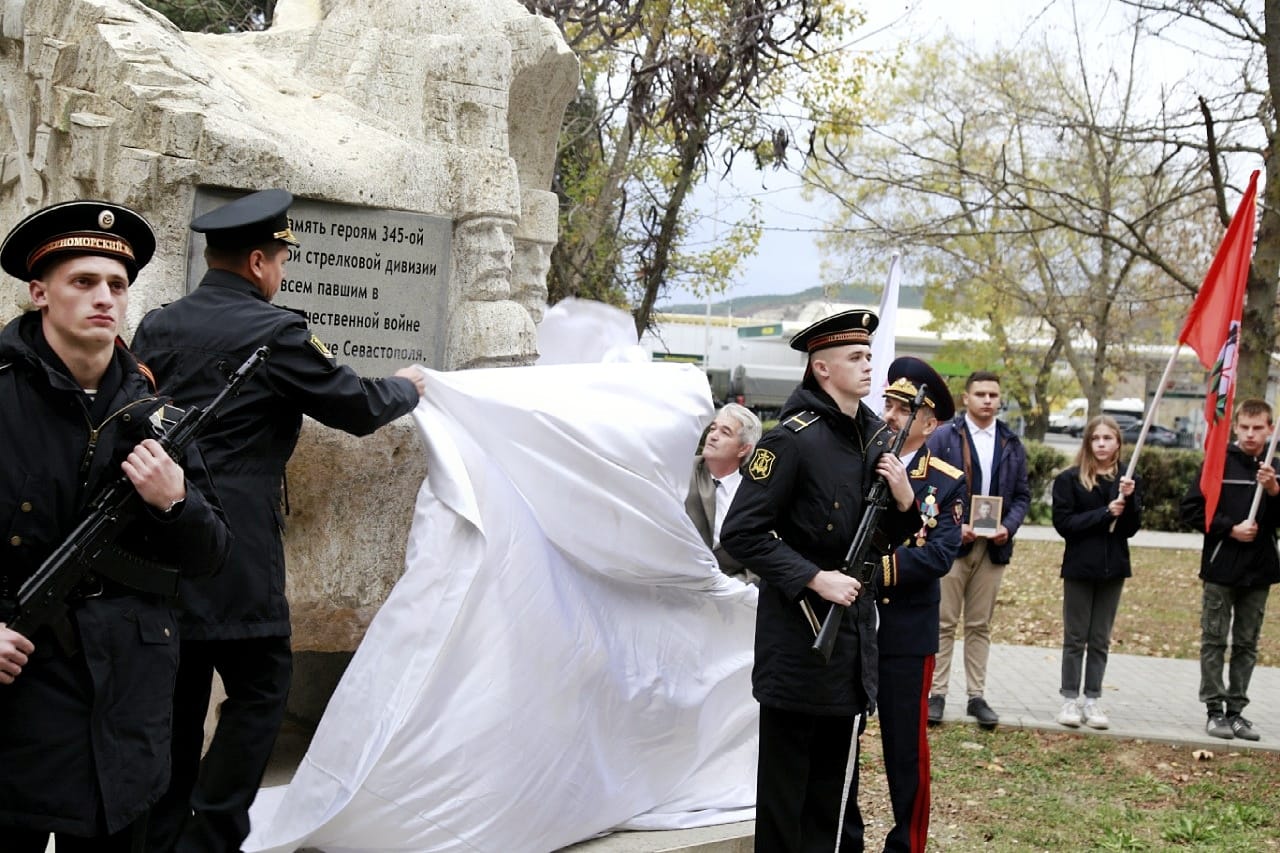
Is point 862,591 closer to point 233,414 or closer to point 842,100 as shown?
point 233,414

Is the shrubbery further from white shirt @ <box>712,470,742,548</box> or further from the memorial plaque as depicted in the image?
the memorial plaque

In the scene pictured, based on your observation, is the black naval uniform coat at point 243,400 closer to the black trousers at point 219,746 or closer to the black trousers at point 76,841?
the black trousers at point 219,746

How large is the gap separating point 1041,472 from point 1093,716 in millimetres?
14369

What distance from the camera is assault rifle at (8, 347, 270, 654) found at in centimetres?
268

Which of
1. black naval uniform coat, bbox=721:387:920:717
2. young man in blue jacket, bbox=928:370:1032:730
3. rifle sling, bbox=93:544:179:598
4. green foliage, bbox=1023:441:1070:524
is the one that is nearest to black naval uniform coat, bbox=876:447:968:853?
black naval uniform coat, bbox=721:387:920:717

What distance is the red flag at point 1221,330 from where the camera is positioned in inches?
295

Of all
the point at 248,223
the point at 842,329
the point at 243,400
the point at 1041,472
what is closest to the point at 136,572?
the point at 243,400

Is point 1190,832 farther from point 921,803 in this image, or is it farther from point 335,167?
point 335,167

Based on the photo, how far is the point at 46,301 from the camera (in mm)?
2895

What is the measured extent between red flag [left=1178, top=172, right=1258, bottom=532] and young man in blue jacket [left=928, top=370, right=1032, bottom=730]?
0.98 m

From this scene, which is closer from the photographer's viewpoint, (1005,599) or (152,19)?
(152,19)

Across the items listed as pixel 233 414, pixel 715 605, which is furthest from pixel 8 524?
pixel 715 605

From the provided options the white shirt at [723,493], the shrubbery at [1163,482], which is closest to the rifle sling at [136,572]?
the white shirt at [723,493]

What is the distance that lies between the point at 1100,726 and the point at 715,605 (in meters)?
3.57
